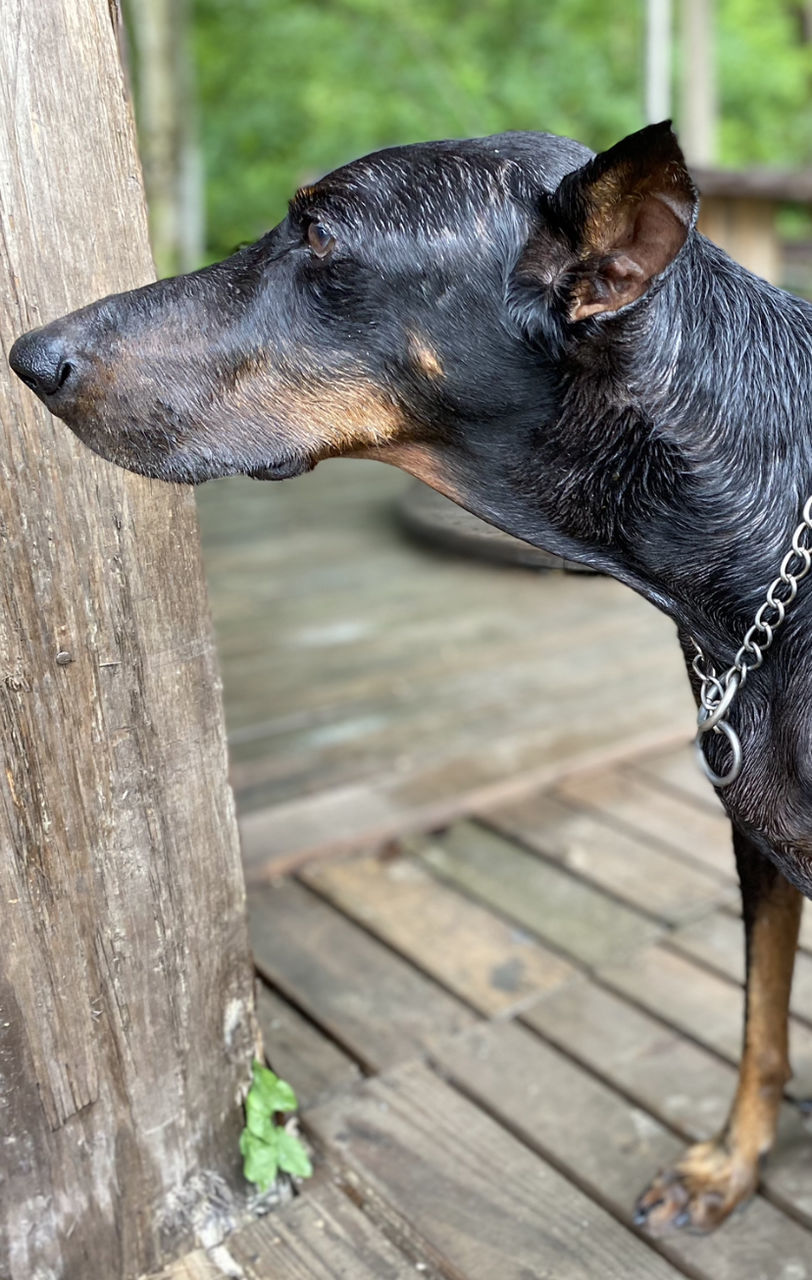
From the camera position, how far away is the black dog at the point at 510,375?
1348mm

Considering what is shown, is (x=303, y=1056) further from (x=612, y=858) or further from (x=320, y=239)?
(x=320, y=239)

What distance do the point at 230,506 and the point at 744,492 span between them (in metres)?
5.62

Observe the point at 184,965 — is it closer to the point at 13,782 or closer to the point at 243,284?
the point at 13,782

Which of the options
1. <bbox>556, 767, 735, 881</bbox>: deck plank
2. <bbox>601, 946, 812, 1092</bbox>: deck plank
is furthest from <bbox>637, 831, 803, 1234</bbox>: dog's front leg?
<bbox>556, 767, 735, 881</bbox>: deck plank

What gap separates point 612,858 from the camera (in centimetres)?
305

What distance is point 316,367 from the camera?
4.56ft

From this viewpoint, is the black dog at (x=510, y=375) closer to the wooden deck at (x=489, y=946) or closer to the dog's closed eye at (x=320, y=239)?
the dog's closed eye at (x=320, y=239)

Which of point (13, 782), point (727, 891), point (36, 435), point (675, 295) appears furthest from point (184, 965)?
point (727, 891)

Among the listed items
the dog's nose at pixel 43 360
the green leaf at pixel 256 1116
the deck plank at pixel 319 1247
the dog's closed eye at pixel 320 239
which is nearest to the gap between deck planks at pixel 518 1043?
the deck plank at pixel 319 1247

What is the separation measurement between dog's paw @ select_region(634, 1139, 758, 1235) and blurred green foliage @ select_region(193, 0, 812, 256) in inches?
517

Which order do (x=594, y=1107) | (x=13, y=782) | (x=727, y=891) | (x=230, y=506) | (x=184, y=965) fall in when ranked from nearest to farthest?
1. (x=13, y=782)
2. (x=184, y=965)
3. (x=594, y=1107)
4. (x=727, y=891)
5. (x=230, y=506)

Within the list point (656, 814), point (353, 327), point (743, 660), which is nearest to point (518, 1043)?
point (656, 814)

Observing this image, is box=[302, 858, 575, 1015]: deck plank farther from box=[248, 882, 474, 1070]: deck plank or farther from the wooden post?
the wooden post

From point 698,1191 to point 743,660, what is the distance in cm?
99
